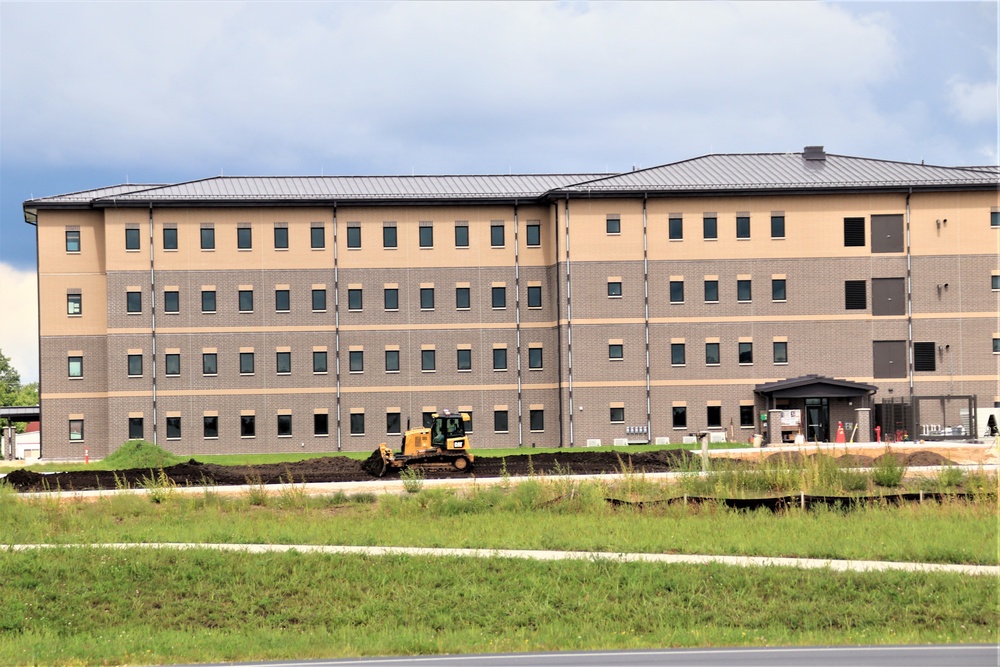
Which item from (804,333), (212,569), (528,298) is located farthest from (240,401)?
(212,569)

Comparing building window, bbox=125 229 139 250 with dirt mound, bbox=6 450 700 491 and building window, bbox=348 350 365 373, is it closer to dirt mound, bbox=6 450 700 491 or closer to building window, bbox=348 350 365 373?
building window, bbox=348 350 365 373

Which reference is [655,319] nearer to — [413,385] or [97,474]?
[413,385]

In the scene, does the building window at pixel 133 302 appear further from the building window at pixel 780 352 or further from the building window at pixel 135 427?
the building window at pixel 780 352

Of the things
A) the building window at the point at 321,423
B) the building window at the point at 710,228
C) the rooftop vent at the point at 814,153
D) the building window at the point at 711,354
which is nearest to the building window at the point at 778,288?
the building window at the point at 710,228

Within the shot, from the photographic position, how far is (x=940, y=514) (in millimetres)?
24312

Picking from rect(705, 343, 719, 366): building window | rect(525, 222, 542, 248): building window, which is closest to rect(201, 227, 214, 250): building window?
rect(525, 222, 542, 248): building window

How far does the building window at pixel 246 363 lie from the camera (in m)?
59.2

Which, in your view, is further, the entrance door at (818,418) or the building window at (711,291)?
the building window at (711,291)

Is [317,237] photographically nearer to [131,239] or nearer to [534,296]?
[131,239]

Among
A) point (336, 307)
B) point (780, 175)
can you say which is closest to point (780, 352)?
point (780, 175)

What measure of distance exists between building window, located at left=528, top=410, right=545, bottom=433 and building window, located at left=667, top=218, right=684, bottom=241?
11234mm

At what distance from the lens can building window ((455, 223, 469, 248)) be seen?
60281 millimetres

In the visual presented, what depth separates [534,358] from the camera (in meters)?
60.5

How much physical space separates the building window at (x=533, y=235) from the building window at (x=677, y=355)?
8.84m
